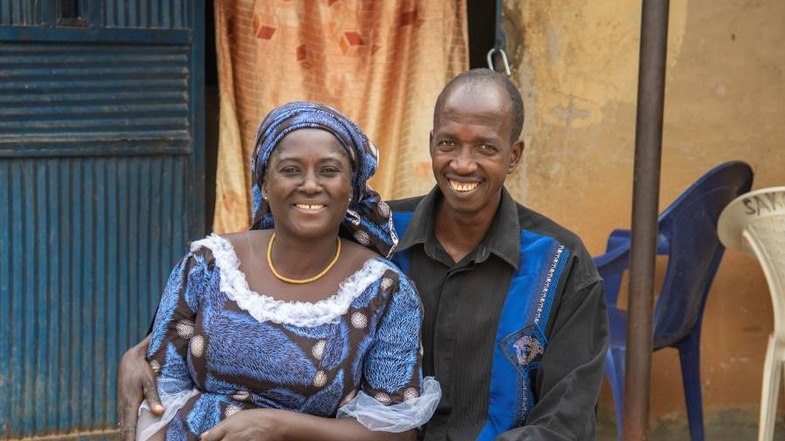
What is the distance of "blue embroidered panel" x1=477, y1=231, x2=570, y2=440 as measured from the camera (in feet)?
10.8

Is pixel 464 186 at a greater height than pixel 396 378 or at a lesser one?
greater

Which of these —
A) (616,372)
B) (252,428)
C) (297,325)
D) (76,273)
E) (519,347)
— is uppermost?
(297,325)

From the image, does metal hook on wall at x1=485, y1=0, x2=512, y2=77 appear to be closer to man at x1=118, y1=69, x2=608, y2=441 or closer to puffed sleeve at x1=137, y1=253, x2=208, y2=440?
man at x1=118, y1=69, x2=608, y2=441

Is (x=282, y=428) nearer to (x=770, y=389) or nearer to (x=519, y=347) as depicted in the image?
(x=519, y=347)

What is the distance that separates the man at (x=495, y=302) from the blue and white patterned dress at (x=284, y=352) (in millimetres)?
184

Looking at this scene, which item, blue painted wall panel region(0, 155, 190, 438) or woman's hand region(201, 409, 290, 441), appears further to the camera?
blue painted wall panel region(0, 155, 190, 438)

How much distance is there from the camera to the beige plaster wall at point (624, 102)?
5.16 metres

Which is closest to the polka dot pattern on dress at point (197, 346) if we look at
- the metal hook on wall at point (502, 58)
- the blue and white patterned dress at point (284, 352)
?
the blue and white patterned dress at point (284, 352)

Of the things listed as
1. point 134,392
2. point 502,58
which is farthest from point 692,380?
point 134,392

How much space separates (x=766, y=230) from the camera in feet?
15.4

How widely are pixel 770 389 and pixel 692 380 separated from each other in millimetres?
343

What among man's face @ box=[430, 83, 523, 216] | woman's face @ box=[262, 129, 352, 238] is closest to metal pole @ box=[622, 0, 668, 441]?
man's face @ box=[430, 83, 523, 216]

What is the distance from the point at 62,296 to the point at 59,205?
34 cm

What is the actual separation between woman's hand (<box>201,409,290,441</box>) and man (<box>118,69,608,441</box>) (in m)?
0.35
